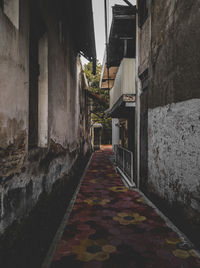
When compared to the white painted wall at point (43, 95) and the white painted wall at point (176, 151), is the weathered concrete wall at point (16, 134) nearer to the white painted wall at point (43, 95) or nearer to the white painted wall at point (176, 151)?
the white painted wall at point (43, 95)

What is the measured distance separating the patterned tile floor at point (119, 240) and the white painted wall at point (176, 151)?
657 mm

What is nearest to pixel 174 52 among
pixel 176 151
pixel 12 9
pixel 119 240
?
pixel 176 151

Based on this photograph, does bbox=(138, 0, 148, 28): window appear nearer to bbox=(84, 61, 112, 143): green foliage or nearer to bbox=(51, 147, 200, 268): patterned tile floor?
bbox=(51, 147, 200, 268): patterned tile floor

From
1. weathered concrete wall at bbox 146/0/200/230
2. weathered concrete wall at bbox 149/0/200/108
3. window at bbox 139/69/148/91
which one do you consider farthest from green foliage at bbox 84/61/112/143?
weathered concrete wall at bbox 146/0/200/230

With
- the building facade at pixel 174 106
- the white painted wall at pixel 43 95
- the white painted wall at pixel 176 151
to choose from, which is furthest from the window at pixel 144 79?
the white painted wall at pixel 43 95

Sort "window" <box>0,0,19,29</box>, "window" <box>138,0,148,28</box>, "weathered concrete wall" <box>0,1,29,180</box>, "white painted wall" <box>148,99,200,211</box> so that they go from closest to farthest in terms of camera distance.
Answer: "weathered concrete wall" <box>0,1,29,180</box>
"window" <box>0,0,19,29</box>
"white painted wall" <box>148,99,200,211</box>
"window" <box>138,0,148,28</box>

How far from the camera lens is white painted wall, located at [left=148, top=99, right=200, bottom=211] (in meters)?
3.29

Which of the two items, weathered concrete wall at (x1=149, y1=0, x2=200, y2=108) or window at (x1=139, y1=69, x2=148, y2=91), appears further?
window at (x1=139, y1=69, x2=148, y2=91)

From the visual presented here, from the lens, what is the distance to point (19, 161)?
2.61 meters

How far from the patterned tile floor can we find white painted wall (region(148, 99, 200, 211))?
66cm

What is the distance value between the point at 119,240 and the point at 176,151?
6.31 feet

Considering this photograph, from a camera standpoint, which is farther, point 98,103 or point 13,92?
point 98,103

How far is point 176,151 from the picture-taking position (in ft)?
13.0

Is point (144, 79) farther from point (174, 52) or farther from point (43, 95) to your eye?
point (43, 95)
